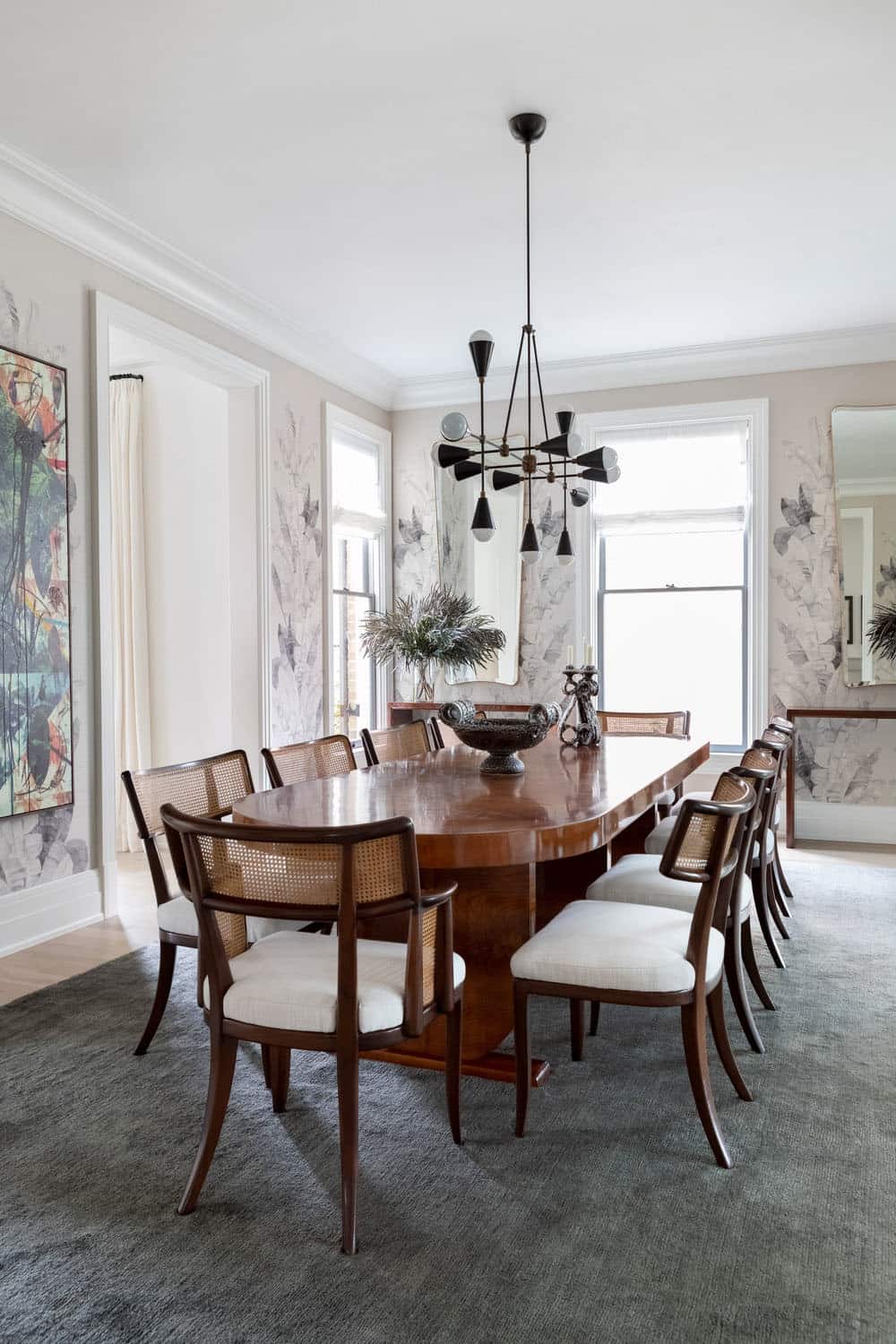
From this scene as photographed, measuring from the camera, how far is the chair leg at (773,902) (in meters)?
3.76

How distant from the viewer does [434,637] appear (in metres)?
6.31

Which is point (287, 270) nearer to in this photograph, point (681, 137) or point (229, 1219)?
point (681, 137)

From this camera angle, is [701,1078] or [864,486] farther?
[864,486]

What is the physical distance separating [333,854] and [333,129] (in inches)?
112

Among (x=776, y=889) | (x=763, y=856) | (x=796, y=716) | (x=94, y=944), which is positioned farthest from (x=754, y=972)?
(x=796, y=716)

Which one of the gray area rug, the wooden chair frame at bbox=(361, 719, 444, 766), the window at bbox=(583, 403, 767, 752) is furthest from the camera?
the window at bbox=(583, 403, 767, 752)

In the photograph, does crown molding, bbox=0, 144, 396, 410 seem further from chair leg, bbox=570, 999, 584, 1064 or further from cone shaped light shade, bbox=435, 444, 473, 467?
chair leg, bbox=570, 999, 584, 1064

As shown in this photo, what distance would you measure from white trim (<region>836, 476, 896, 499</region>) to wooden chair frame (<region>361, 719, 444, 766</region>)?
3084 millimetres

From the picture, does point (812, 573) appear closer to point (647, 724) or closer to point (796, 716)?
point (796, 716)

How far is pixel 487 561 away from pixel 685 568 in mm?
1345

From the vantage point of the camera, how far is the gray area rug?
5.66ft

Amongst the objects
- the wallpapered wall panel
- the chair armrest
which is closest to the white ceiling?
the wallpapered wall panel

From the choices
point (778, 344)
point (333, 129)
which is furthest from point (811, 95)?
point (778, 344)

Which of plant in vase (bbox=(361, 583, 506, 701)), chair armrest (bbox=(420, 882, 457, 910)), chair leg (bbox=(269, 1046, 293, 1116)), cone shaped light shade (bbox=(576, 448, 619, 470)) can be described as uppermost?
cone shaped light shade (bbox=(576, 448, 619, 470))
